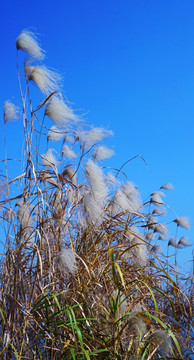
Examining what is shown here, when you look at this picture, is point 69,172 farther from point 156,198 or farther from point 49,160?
point 156,198

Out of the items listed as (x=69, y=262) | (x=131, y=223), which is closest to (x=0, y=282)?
(x=69, y=262)

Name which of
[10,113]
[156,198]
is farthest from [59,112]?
[156,198]

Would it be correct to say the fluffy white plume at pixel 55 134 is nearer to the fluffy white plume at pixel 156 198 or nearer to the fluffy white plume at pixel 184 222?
the fluffy white plume at pixel 156 198

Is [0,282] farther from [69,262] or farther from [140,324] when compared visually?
[140,324]

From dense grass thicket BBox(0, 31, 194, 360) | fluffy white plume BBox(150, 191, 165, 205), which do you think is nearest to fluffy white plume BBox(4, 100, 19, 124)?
dense grass thicket BBox(0, 31, 194, 360)

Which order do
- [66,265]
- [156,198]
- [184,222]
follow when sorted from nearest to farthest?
[66,265] → [156,198] → [184,222]

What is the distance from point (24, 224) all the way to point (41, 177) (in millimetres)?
263

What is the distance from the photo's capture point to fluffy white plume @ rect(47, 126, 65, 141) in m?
2.49

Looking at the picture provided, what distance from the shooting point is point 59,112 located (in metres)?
2.13

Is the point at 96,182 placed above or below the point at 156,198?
below

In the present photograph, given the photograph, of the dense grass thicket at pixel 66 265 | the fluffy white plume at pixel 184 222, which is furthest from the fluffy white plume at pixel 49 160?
the fluffy white plume at pixel 184 222

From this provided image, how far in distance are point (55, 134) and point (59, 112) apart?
407 millimetres

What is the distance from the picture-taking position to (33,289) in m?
2.06

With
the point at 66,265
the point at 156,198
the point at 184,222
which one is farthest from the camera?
the point at 184,222
